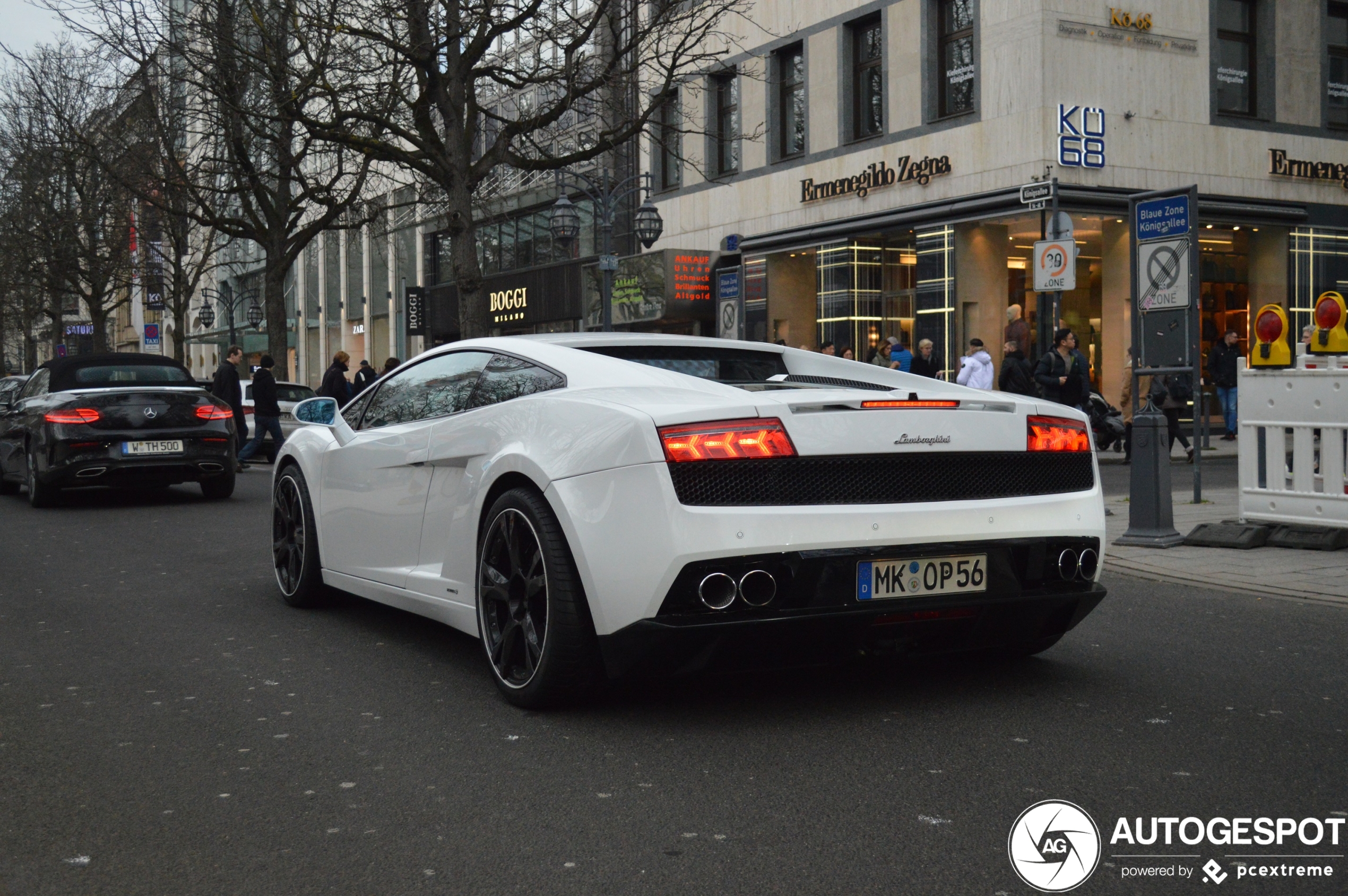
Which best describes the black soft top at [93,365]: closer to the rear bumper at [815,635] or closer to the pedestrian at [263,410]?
the pedestrian at [263,410]

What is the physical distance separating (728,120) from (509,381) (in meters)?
26.8

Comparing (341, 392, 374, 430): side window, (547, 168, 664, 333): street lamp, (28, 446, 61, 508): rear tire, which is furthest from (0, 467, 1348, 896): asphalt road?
(547, 168, 664, 333): street lamp

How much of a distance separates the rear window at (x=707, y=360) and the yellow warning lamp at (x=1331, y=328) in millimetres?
5040

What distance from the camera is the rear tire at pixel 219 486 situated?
1408cm

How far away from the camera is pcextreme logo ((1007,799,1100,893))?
3.12m

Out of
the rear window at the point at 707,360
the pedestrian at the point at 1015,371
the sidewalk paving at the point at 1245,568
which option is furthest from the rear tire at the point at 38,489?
the pedestrian at the point at 1015,371

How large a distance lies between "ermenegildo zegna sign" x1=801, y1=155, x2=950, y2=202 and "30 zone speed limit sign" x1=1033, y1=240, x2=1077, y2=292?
→ 7.56 metres

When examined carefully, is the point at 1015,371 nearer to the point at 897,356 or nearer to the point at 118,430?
the point at 897,356

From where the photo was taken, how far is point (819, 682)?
5105 mm

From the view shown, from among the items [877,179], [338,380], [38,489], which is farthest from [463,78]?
[38,489]

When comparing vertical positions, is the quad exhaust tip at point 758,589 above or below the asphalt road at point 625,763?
above

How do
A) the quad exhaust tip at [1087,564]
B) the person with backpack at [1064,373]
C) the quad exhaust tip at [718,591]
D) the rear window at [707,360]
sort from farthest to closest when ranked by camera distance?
the person with backpack at [1064,373] → the rear window at [707,360] → the quad exhaust tip at [1087,564] → the quad exhaust tip at [718,591]

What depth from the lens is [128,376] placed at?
560 inches

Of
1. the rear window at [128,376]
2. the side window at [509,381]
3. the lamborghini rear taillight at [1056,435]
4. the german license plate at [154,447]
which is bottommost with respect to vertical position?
the german license plate at [154,447]
